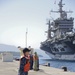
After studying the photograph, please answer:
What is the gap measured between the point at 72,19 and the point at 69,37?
22891 millimetres

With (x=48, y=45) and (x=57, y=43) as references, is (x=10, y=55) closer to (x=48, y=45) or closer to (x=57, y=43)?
(x=57, y=43)

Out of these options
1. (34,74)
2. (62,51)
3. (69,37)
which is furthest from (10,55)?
(62,51)

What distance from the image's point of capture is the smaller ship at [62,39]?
94800 millimetres

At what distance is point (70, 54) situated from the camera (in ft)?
338

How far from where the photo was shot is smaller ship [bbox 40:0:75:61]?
9480cm

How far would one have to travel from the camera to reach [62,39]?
9456 centimetres

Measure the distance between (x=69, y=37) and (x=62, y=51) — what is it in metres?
15.4

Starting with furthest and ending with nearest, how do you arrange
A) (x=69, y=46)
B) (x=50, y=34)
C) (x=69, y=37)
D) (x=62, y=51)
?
(x=50, y=34)
(x=62, y=51)
(x=69, y=46)
(x=69, y=37)

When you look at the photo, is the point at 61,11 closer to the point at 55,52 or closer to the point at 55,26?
the point at 55,26

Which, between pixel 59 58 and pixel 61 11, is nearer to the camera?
pixel 59 58

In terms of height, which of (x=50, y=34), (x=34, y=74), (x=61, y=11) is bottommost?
(x=34, y=74)

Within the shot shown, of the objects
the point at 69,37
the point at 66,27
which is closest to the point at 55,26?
the point at 66,27

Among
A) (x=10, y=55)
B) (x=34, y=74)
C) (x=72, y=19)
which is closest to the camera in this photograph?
(x=34, y=74)

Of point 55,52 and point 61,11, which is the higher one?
point 61,11
